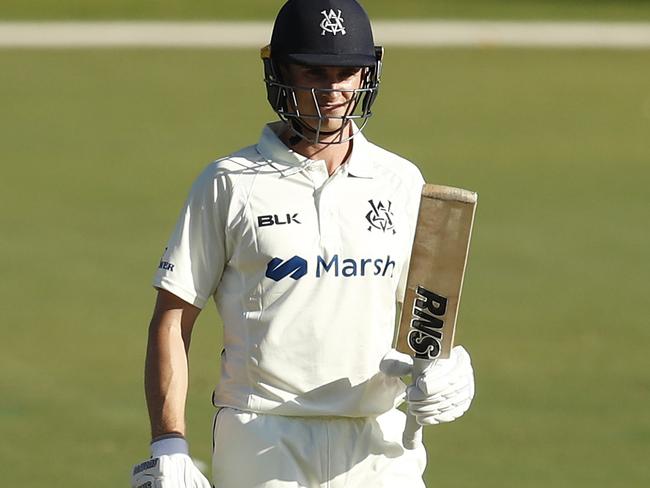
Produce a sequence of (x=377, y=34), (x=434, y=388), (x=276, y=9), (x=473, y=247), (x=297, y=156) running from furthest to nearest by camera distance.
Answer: (x=276, y=9)
(x=377, y=34)
(x=473, y=247)
(x=297, y=156)
(x=434, y=388)

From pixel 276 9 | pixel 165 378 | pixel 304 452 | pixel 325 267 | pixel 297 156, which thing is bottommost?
pixel 276 9

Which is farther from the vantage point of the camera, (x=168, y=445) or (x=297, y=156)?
(x=297, y=156)

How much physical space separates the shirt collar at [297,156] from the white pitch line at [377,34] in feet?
52.9

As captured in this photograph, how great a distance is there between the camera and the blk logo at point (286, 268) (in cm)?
386

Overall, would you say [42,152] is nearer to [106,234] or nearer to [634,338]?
[106,234]

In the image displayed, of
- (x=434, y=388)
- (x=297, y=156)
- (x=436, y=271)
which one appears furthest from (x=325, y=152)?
(x=434, y=388)

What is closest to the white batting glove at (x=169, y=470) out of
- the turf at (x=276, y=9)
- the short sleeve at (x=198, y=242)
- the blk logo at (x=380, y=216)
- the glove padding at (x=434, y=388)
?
the short sleeve at (x=198, y=242)

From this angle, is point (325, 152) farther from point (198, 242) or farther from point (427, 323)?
point (427, 323)

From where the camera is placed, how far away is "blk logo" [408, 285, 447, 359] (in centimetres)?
385

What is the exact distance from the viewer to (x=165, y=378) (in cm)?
384

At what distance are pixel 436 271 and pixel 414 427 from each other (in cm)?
39

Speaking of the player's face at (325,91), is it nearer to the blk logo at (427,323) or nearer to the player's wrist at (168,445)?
the blk logo at (427,323)

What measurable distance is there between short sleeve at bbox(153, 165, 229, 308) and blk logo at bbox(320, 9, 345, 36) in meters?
0.46

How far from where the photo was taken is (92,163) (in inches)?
544
